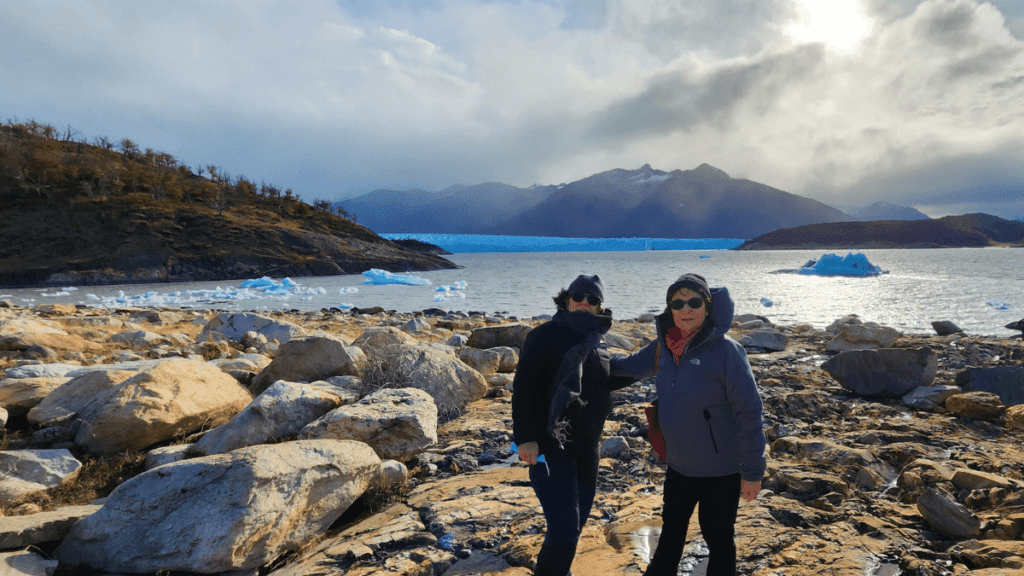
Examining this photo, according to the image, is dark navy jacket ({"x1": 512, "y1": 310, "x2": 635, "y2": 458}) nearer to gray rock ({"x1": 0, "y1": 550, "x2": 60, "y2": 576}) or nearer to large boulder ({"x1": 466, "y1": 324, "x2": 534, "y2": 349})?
gray rock ({"x1": 0, "y1": 550, "x2": 60, "y2": 576})

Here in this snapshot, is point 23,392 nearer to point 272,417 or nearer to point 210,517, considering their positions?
point 272,417

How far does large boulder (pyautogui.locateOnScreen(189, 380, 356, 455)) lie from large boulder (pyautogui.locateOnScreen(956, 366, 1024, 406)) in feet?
27.9

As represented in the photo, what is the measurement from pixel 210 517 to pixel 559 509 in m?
2.08

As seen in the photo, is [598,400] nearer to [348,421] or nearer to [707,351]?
[707,351]

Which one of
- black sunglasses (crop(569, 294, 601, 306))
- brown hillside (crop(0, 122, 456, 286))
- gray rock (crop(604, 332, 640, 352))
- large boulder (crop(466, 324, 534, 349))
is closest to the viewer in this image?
black sunglasses (crop(569, 294, 601, 306))

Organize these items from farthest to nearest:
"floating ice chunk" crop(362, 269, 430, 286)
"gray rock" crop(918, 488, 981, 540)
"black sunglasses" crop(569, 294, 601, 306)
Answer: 1. "floating ice chunk" crop(362, 269, 430, 286)
2. "gray rock" crop(918, 488, 981, 540)
3. "black sunglasses" crop(569, 294, 601, 306)

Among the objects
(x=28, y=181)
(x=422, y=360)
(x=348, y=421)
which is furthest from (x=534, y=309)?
(x=28, y=181)

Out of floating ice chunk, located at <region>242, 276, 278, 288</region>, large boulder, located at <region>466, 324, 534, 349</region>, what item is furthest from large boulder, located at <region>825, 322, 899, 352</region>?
floating ice chunk, located at <region>242, 276, 278, 288</region>

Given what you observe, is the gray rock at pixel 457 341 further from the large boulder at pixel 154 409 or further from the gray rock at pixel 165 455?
the gray rock at pixel 165 455

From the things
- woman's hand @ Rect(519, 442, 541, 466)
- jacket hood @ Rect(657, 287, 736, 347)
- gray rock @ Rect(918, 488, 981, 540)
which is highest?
jacket hood @ Rect(657, 287, 736, 347)

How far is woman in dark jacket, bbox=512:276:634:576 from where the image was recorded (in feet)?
7.73

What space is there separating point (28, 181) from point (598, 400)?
87.7 meters

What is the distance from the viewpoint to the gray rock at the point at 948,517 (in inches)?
118

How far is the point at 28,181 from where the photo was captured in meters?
61.3
